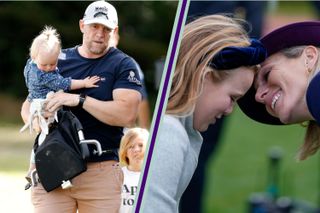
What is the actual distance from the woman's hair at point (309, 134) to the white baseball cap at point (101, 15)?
44cm

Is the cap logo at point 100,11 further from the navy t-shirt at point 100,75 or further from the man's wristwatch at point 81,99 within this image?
the man's wristwatch at point 81,99

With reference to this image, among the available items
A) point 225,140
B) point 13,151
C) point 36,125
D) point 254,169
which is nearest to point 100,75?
point 36,125

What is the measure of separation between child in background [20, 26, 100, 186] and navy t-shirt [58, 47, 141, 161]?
0.02m

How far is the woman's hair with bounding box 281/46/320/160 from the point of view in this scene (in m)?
2.39

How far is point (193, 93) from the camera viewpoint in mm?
2287

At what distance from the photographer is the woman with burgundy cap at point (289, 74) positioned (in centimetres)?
239

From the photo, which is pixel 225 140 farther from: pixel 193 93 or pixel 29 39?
pixel 193 93

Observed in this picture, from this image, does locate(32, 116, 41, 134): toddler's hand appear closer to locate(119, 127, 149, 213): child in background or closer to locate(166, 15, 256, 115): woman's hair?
locate(119, 127, 149, 213): child in background

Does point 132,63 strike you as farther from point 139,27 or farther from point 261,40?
point 139,27

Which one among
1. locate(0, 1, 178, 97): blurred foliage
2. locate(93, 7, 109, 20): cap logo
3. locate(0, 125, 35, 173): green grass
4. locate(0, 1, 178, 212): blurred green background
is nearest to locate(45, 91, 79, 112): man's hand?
locate(93, 7, 109, 20): cap logo

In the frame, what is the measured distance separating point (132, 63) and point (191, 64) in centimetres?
21

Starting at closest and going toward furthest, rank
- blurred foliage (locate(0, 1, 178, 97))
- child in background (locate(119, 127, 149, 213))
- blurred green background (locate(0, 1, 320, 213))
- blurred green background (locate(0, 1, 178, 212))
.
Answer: child in background (locate(119, 127, 149, 213)), blurred green background (locate(0, 1, 178, 212)), blurred green background (locate(0, 1, 320, 213)), blurred foliage (locate(0, 1, 178, 97))

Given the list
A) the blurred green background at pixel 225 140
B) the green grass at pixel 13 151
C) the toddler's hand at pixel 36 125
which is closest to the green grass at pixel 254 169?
the blurred green background at pixel 225 140

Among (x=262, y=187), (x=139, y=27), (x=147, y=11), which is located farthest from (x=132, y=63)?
(x=139, y=27)
